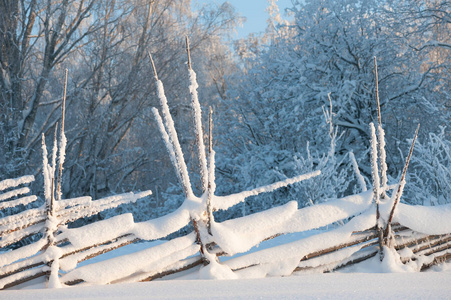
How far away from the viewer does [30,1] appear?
32.5 feet

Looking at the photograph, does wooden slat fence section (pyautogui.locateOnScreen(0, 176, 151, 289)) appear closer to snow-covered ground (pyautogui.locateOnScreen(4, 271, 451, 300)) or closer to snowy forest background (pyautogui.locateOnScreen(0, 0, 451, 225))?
snow-covered ground (pyautogui.locateOnScreen(4, 271, 451, 300))

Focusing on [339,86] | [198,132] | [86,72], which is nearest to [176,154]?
[198,132]

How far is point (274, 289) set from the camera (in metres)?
1.85

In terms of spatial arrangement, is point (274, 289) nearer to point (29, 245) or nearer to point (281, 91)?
point (29, 245)

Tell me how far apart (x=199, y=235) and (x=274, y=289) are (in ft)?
1.83

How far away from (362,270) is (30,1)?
9.90 metres

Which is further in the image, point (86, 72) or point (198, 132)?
point (86, 72)

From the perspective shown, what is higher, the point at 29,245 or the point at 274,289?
the point at 29,245

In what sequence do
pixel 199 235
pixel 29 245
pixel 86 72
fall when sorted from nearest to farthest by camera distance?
pixel 29 245 < pixel 199 235 < pixel 86 72

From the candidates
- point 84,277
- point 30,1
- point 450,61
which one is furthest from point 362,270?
point 30,1

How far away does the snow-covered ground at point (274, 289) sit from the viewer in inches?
68.6

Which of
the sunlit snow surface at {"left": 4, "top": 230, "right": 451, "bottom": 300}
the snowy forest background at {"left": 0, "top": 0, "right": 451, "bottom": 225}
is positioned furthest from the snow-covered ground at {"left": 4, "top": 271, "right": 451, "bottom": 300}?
the snowy forest background at {"left": 0, "top": 0, "right": 451, "bottom": 225}

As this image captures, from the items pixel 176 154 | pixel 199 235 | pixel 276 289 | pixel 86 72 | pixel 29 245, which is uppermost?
pixel 86 72

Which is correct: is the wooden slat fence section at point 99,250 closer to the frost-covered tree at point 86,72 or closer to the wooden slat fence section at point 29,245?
the wooden slat fence section at point 29,245
